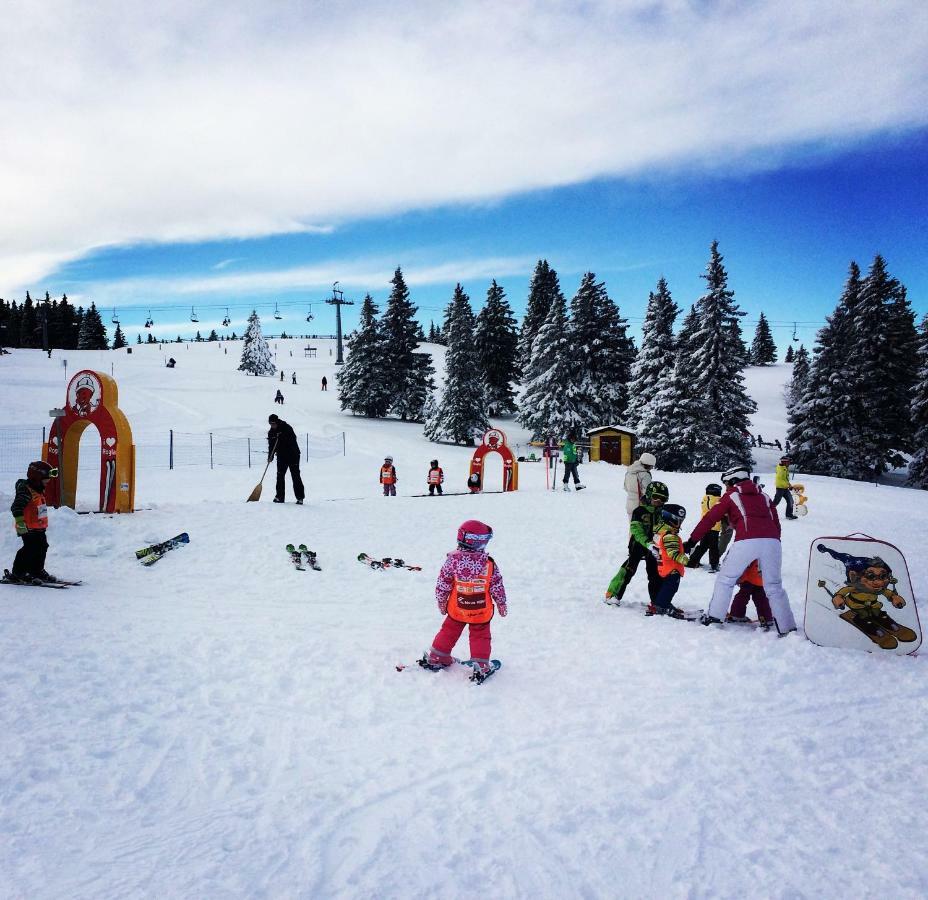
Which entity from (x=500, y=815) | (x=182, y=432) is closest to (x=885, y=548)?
(x=500, y=815)

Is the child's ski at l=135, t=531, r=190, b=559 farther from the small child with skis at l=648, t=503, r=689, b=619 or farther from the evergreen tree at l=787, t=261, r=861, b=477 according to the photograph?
the evergreen tree at l=787, t=261, r=861, b=477

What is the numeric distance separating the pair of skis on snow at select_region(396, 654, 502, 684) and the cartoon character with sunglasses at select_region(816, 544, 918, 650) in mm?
3645

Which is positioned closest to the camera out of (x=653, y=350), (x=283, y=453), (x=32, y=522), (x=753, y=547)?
(x=753, y=547)

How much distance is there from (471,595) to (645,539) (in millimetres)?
2839

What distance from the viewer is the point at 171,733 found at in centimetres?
436

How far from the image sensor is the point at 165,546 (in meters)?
9.44

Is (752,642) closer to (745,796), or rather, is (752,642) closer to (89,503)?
(745,796)

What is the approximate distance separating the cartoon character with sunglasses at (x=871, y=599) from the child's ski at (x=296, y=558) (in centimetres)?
699

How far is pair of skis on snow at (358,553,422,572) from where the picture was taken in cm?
930

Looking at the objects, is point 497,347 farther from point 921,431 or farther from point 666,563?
point 666,563

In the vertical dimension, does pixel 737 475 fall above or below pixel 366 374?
below

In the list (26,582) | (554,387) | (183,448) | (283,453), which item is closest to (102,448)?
(283,453)

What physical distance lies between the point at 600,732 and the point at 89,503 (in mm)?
12554

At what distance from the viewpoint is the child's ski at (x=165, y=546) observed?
355 inches
